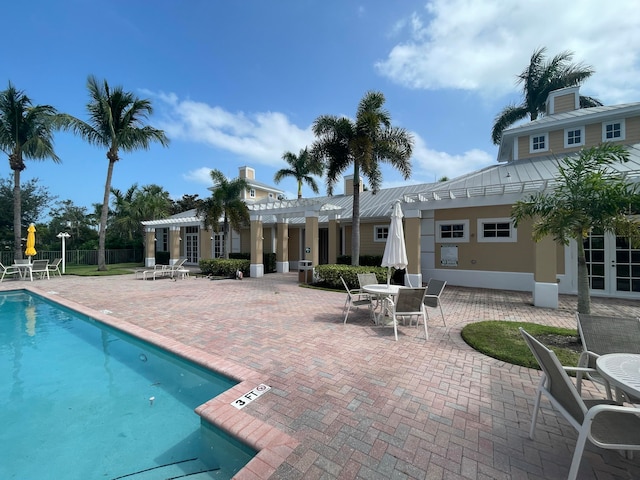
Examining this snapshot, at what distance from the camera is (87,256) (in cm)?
2664

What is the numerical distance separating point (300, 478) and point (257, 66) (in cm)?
1481

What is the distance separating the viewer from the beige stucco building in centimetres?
1003

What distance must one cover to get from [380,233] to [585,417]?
14179 millimetres

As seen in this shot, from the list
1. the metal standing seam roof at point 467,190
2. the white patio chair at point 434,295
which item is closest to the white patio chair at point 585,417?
the white patio chair at point 434,295

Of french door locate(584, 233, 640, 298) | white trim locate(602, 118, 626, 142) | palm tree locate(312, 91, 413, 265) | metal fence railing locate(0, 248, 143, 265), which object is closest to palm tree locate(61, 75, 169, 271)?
metal fence railing locate(0, 248, 143, 265)

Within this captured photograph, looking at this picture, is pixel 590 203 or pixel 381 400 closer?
pixel 381 400

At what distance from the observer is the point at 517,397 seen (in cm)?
352

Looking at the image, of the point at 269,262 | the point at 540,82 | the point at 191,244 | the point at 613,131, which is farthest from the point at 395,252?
the point at 540,82

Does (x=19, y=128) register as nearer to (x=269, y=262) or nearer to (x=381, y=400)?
(x=269, y=262)

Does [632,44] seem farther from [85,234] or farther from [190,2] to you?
[85,234]

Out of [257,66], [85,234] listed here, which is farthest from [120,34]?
[85,234]

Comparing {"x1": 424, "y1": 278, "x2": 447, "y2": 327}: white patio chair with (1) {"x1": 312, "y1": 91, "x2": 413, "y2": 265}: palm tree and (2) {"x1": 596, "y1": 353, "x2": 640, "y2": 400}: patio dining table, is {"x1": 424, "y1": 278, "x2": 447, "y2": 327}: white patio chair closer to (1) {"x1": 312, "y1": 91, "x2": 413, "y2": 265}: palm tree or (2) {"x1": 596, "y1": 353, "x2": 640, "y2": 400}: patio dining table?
(2) {"x1": 596, "y1": 353, "x2": 640, "y2": 400}: patio dining table

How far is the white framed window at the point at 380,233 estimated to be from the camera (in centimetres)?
1588

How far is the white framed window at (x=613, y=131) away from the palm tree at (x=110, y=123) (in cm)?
Result: 2608
